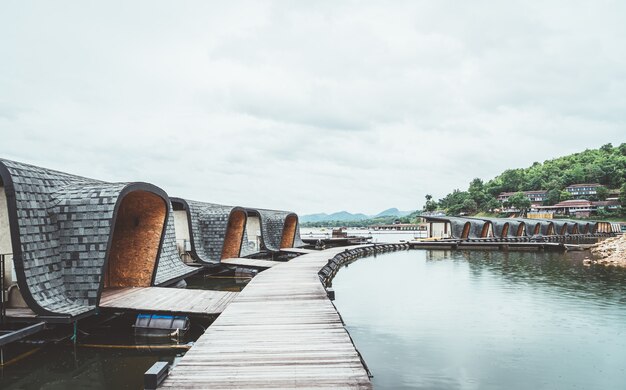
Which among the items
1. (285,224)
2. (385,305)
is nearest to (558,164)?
(285,224)

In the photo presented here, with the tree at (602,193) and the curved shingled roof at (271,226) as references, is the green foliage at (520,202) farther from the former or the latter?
the curved shingled roof at (271,226)

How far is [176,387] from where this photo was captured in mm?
5406

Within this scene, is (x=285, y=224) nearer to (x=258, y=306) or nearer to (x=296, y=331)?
(x=258, y=306)

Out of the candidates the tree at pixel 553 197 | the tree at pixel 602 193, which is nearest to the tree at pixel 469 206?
the tree at pixel 553 197

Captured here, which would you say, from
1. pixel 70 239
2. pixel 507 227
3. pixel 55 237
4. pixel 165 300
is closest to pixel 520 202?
pixel 507 227

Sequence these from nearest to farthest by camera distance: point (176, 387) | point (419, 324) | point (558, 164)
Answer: point (176, 387), point (419, 324), point (558, 164)

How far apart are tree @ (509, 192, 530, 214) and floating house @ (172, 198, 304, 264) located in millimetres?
103587

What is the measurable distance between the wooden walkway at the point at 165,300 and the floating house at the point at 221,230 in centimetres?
761

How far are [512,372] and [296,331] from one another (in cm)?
497

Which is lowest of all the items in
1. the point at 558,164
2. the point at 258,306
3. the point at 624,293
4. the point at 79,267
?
the point at 624,293

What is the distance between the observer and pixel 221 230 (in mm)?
22266

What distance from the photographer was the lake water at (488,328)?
890 cm

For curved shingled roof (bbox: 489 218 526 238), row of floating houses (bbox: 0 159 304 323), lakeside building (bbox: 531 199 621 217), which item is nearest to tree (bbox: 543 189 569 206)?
lakeside building (bbox: 531 199 621 217)

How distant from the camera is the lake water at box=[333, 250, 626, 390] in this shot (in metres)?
8.90
